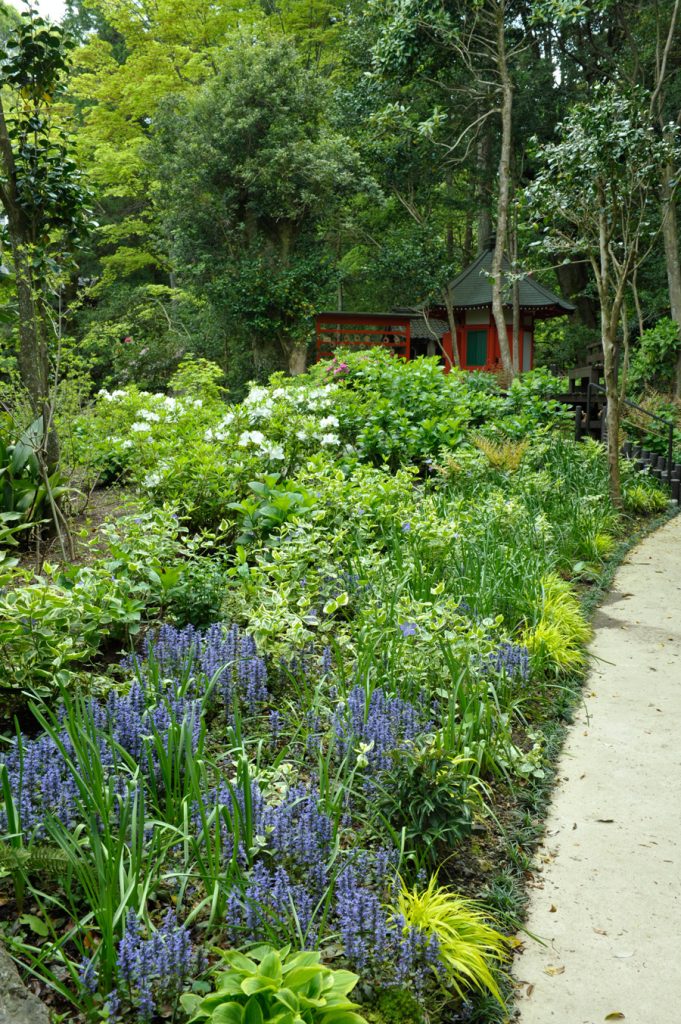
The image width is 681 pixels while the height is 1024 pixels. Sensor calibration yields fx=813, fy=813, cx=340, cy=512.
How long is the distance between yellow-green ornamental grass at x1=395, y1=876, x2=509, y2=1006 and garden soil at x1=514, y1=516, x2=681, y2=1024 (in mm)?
86

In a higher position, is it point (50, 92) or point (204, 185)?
point (204, 185)

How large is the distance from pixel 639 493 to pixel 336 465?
129 inches

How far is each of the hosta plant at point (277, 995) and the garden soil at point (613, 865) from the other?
614 mm

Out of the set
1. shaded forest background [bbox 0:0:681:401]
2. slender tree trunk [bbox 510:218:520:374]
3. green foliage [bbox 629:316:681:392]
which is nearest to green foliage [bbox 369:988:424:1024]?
shaded forest background [bbox 0:0:681:401]

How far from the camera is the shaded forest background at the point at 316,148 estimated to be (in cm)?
1572

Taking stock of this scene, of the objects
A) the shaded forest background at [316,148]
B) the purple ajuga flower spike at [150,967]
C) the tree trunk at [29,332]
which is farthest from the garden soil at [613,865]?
the shaded forest background at [316,148]

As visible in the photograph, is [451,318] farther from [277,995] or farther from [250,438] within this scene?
[277,995]

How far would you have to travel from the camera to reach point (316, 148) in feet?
51.5

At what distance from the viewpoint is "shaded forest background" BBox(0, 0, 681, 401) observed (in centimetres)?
1572

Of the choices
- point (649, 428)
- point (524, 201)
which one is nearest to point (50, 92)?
point (524, 201)

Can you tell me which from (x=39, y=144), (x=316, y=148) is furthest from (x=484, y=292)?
(x=39, y=144)

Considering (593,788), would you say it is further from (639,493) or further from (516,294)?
(516,294)

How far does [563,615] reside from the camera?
165 inches

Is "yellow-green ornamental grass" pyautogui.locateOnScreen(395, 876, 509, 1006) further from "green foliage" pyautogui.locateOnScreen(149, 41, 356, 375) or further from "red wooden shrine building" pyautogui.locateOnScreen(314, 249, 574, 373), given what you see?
"red wooden shrine building" pyautogui.locateOnScreen(314, 249, 574, 373)
